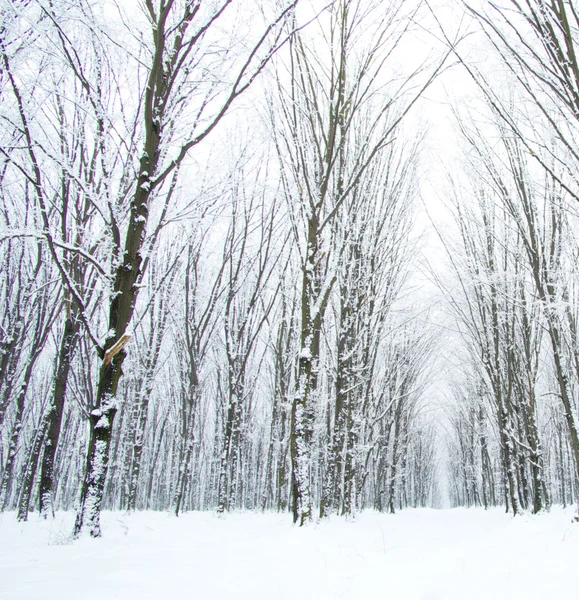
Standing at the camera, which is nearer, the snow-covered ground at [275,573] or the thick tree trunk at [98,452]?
the snow-covered ground at [275,573]

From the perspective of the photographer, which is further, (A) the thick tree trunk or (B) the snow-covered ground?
(A) the thick tree trunk

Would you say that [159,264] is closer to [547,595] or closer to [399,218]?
[399,218]

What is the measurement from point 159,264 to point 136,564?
28.6ft

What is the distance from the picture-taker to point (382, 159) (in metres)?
8.81

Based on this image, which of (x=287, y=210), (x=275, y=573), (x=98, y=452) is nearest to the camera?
(x=275, y=573)

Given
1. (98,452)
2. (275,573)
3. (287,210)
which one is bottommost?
(275,573)

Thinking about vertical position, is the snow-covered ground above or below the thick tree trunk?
below

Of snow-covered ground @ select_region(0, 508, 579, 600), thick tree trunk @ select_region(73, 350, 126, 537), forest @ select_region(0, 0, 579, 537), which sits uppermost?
forest @ select_region(0, 0, 579, 537)

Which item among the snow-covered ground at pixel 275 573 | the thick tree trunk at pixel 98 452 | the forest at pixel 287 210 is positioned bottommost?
the snow-covered ground at pixel 275 573

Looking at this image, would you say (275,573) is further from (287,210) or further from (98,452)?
(287,210)

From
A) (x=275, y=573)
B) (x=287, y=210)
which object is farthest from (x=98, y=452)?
(x=287, y=210)

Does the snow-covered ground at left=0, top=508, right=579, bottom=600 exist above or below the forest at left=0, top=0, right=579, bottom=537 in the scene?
below

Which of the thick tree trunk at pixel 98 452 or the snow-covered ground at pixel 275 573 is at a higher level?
the thick tree trunk at pixel 98 452

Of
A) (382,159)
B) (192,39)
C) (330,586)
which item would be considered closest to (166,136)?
(192,39)
